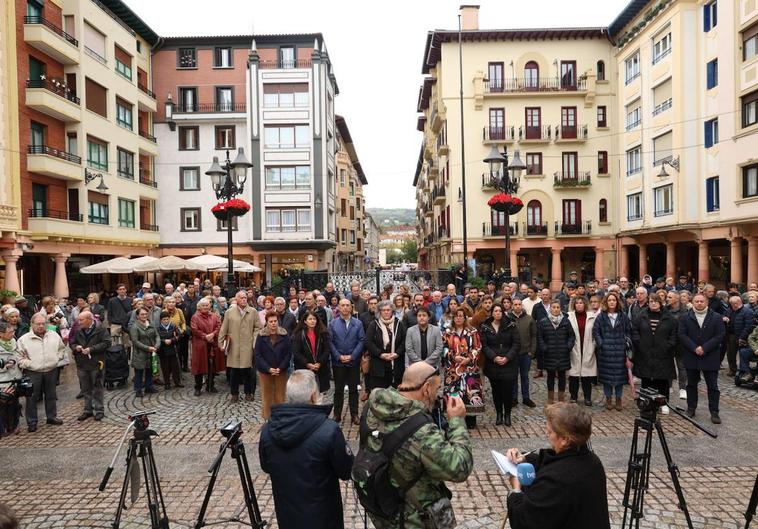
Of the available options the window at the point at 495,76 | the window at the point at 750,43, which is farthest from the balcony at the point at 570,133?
the window at the point at 750,43


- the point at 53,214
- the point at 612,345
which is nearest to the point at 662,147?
the point at 612,345

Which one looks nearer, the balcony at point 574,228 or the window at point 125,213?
Answer: the window at point 125,213

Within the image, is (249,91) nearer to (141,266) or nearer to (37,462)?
(141,266)

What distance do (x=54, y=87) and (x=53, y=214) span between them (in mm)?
6601

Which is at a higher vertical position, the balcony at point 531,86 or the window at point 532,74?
the window at point 532,74

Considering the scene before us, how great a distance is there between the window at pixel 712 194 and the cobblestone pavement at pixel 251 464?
66.8 feet

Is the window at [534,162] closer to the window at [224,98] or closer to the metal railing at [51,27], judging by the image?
the window at [224,98]

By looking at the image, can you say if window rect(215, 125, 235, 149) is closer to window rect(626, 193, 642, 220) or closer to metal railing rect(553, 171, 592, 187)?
metal railing rect(553, 171, 592, 187)

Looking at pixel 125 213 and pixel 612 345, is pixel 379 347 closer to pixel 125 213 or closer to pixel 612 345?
pixel 612 345

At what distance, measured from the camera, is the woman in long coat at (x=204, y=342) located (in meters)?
10.2

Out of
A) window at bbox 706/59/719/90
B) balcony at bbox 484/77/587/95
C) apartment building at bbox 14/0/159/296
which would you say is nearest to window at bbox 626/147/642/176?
balcony at bbox 484/77/587/95

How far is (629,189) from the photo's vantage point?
34656mm

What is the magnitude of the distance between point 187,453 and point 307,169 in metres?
33.2

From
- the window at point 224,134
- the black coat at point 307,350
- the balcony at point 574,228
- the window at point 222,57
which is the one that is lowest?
the black coat at point 307,350
